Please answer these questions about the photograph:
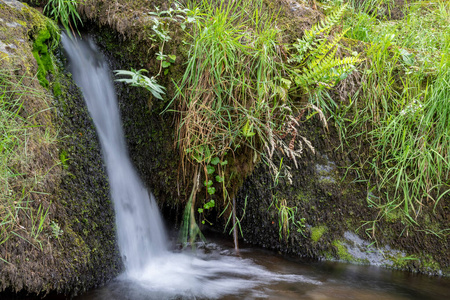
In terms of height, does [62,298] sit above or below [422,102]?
below

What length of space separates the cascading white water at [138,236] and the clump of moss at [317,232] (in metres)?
0.43

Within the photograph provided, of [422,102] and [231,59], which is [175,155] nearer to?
[231,59]

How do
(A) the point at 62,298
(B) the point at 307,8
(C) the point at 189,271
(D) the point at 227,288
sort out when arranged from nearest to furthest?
(A) the point at 62,298 → (D) the point at 227,288 → (C) the point at 189,271 → (B) the point at 307,8

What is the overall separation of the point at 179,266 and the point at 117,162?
37.3 inches

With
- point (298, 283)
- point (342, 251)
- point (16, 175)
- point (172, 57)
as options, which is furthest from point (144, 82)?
point (342, 251)

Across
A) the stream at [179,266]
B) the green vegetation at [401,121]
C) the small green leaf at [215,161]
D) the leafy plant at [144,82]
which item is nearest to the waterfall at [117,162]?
the stream at [179,266]

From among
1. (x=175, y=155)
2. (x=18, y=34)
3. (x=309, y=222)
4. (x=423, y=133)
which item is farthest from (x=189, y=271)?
(x=423, y=133)

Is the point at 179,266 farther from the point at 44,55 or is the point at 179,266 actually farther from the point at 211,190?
the point at 44,55

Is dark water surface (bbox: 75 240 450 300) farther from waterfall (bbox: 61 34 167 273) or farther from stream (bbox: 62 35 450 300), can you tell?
waterfall (bbox: 61 34 167 273)

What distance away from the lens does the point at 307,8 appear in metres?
3.36

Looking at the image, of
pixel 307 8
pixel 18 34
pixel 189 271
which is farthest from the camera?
pixel 307 8

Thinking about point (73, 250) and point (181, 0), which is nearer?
point (73, 250)

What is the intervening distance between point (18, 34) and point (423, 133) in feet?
10.0

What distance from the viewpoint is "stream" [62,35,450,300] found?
2507 millimetres
